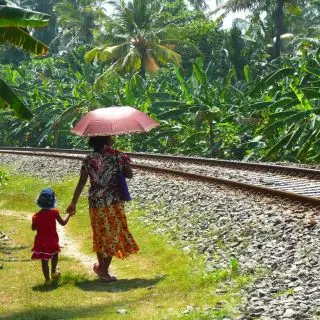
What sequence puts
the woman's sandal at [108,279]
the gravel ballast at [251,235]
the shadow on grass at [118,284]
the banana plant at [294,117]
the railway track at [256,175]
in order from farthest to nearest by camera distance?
the banana plant at [294,117] → the railway track at [256,175] → the woman's sandal at [108,279] → the shadow on grass at [118,284] → the gravel ballast at [251,235]

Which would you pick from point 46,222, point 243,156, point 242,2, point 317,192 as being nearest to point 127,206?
point 317,192

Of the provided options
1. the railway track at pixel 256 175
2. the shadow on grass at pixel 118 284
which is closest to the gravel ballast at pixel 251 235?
the railway track at pixel 256 175

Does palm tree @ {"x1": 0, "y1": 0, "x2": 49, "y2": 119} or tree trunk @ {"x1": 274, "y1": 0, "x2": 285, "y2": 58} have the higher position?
tree trunk @ {"x1": 274, "y1": 0, "x2": 285, "y2": 58}

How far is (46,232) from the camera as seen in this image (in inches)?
314

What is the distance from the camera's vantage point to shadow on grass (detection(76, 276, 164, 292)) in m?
7.57

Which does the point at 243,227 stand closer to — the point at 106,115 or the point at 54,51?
the point at 106,115

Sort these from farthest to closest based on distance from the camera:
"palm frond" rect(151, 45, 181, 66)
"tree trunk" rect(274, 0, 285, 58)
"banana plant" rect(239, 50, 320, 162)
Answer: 1. "tree trunk" rect(274, 0, 285, 58)
2. "palm frond" rect(151, 45, 181, 66)
3. "banana plant" rect(239, 50, 320, 162)

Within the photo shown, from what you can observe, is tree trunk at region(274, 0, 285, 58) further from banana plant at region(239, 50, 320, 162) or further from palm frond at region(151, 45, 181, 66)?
banana plant at region(239, 50, 320, 162)

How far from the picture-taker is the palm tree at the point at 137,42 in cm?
3819

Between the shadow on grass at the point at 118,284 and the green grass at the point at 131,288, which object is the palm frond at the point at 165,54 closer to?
the green grass at the point at 131,288

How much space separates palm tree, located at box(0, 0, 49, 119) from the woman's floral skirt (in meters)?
3.46

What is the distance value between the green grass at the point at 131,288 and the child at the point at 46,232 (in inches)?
10.6

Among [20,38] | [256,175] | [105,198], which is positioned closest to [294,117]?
[256,175]

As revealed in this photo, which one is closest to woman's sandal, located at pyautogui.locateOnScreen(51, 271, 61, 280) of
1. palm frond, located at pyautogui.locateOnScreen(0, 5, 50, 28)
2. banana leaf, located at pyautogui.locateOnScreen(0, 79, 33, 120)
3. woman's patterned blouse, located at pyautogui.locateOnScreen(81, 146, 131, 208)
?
woman's patterned blouse, located at pyautogui.locateOnScreen(81, 146, 131, 208)
